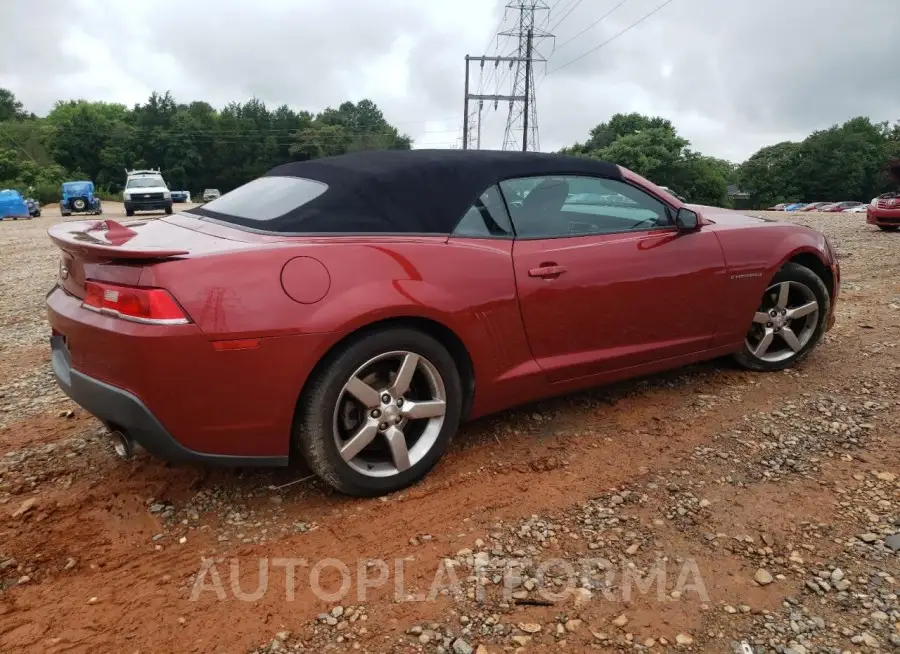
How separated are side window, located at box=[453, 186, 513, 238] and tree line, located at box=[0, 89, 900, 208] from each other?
47.0 metres

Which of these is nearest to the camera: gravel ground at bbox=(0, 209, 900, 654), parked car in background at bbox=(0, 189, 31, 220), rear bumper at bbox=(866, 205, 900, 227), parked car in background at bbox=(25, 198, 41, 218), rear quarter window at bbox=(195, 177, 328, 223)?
gravel ground at bbox=(0, 209, 900, 654)

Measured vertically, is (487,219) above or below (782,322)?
above

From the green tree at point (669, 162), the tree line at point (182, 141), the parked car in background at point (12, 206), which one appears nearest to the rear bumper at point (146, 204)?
the parked car in background at point (12, 206)

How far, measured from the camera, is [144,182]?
83.4 ft

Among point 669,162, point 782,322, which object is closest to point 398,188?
point 782,322

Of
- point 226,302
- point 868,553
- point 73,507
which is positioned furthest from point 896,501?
point 73,507

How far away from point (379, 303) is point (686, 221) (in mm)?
1963

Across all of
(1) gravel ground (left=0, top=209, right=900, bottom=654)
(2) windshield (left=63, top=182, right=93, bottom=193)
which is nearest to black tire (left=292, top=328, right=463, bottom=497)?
(1) gravel ground (left=0, top=209, right=900, bottom=654)

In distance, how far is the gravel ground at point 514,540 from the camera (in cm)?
200

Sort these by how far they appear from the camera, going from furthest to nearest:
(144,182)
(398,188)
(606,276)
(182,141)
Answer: (182,141) → (144,182) → (606,276) → (398,188)

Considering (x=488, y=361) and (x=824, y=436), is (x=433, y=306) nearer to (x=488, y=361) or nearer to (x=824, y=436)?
(x=488, y=361)

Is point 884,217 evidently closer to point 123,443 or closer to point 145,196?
point 123,443

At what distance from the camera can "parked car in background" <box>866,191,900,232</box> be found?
1345cm

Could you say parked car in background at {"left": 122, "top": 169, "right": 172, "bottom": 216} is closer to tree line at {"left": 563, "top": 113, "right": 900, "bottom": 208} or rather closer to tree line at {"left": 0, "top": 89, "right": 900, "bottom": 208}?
tree line at {"left": 0, "top": 89, "right": 900, "bottom": 208}
